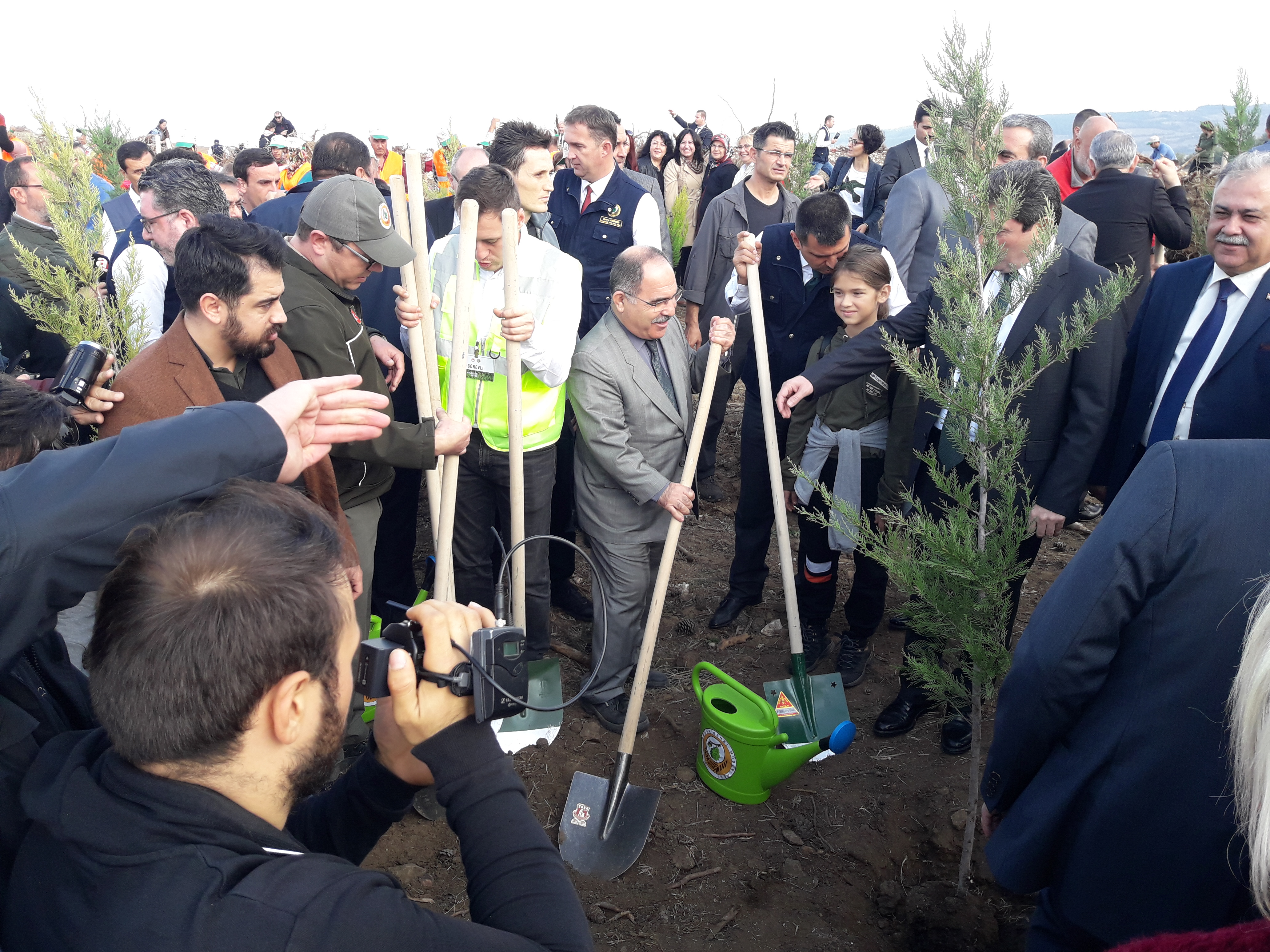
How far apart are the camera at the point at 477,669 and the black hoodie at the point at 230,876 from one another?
8 cm

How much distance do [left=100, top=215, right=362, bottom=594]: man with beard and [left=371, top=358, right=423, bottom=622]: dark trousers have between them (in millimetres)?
1739

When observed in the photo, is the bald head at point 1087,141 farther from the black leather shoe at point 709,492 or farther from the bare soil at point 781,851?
the bare soil at point 781,851

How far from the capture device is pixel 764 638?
16.3ft

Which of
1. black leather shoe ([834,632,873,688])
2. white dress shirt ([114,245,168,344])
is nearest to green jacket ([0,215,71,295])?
white dress shirt ([114,245,168,344])

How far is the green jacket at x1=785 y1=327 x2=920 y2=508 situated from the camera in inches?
162

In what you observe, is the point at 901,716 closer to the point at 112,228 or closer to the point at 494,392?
the point at 494,392

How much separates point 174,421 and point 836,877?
304 centimetres

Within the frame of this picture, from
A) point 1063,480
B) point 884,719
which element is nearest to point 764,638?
point 884,719

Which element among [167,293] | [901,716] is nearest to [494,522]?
[167,293]

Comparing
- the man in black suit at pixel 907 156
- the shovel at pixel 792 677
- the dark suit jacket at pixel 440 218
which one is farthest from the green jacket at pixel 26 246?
the man in black suit at pixel 907 156

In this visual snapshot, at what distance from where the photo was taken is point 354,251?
11.1 ft

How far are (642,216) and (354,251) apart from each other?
2852 mm

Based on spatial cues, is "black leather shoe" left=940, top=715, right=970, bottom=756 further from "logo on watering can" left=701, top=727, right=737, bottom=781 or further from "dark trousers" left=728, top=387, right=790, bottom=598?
"dark trousers" left=728, top=387, right=790, bottom=598

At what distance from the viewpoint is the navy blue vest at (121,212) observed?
6.13 metres
